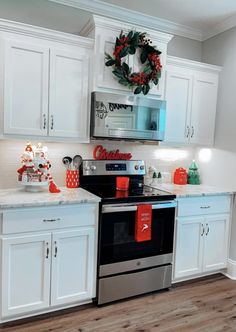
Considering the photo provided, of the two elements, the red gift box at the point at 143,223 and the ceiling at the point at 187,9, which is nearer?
the red gift box at the point at 143,223

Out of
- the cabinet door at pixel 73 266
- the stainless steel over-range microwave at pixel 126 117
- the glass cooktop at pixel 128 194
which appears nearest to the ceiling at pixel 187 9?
the stainless steel over-range microwave at pixel 126 117

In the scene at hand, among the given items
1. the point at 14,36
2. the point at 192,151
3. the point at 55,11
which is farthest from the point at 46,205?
the point at 192,151

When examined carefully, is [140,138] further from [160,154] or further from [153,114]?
[160,154]

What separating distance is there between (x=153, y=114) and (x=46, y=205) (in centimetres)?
140

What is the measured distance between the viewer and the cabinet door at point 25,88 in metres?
2.26

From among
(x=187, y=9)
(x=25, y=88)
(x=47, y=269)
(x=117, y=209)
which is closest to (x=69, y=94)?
(x=25, y=88)

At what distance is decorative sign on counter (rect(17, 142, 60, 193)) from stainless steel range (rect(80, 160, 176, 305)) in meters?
0.39

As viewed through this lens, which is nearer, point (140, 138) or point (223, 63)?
point (140, 138)

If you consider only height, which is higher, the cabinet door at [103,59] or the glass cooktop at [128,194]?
the cabinet door at [103,59]

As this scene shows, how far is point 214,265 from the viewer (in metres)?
2.97

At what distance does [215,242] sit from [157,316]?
3.47 ft

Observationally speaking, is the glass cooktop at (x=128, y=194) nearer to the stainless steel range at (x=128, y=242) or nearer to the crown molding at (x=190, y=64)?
the stainless steel range at (x=128, y=242)

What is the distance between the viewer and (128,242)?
2455mm

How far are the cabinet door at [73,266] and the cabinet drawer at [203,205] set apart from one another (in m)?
0.96
